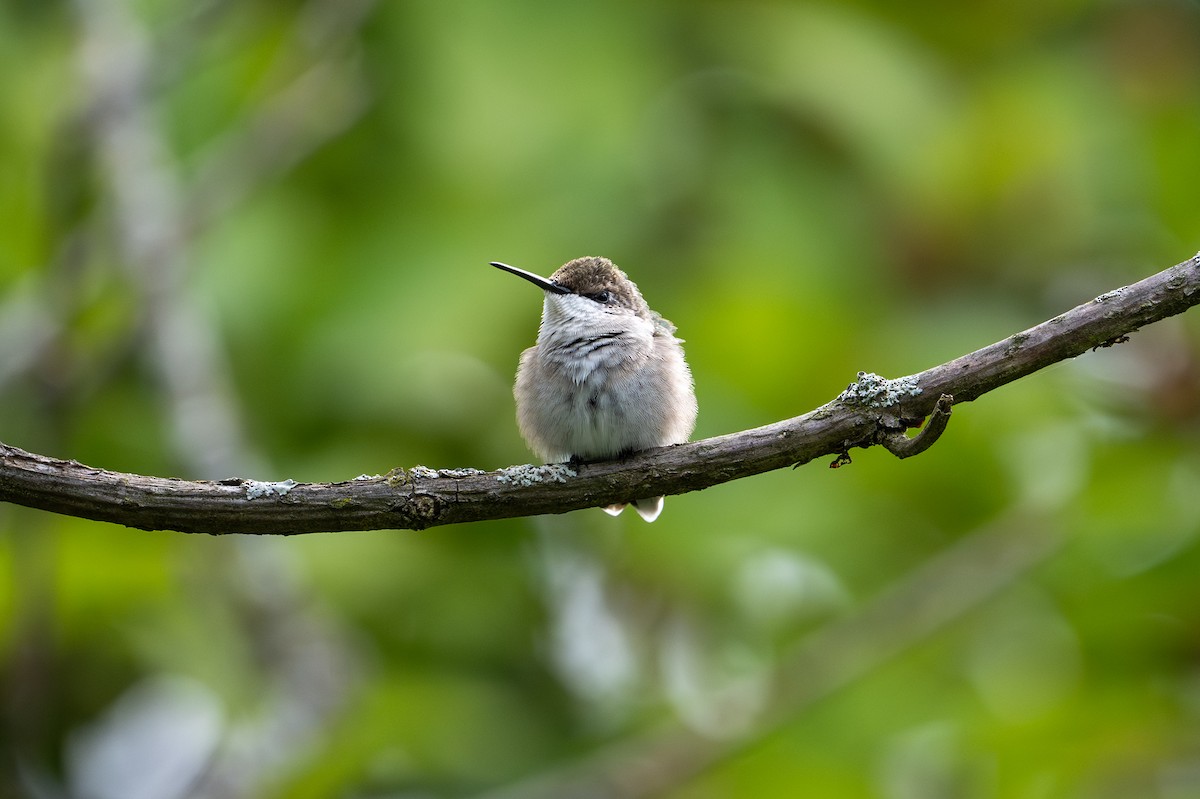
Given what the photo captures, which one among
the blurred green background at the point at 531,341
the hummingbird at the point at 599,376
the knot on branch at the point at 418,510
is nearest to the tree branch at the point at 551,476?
the knot on branch at the point at 418,510

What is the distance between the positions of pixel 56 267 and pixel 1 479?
4.16m

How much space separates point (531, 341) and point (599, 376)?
7.55 ft

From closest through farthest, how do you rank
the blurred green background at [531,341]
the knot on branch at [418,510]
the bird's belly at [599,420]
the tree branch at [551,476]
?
1. the tree branch at [551,476]
2. the knot on branch at [418,510]
3. the bird's belly at [599,420]
4. the blurred green background at [531,341]

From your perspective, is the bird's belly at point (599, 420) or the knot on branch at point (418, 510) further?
the bird's belly at point (599, 420)

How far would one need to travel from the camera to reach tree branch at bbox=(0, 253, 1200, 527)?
3.00m

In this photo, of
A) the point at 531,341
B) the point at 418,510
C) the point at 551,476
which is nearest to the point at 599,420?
the point at 551,476

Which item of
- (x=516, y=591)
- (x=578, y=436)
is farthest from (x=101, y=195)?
(x=578, y=436)

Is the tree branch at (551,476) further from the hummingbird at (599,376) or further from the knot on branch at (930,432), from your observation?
the hummingbird at (599,376)

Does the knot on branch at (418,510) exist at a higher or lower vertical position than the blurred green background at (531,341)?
lower

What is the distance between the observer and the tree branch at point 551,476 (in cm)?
300

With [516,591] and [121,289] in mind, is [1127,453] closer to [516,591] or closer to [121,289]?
[516,591]

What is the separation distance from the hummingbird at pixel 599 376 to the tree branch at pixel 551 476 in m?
1.10

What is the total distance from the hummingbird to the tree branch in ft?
3.62

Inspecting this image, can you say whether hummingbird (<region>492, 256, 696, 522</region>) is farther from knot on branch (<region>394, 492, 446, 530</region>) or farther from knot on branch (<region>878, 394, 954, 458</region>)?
knot on branch (<region>878, 394, 954, 458</region>)
